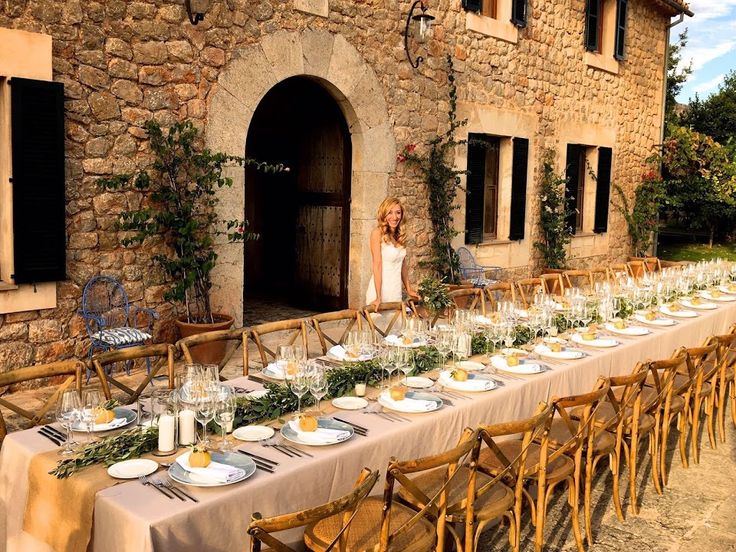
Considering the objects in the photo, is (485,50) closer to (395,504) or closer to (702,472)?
(702,472)

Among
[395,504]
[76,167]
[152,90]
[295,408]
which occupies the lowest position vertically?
[395,504]

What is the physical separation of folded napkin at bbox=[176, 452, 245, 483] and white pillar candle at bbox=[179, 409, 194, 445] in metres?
0.16

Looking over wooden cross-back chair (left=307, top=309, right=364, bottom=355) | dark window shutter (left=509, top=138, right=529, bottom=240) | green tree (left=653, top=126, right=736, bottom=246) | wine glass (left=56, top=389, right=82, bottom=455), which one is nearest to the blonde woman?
wooden cross-back chair (left=307, top=309, right=364, bottom=355)

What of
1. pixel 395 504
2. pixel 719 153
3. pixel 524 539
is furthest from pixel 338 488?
pixel 719 153

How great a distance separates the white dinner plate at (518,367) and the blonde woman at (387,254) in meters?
1.65

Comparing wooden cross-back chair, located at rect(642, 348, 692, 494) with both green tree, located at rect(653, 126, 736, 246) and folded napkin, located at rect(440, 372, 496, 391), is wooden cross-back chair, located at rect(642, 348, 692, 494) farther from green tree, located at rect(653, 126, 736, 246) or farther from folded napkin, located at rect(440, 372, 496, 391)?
green tree, located at rect(653, 126, 736, 246)

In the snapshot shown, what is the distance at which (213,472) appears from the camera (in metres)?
2.36

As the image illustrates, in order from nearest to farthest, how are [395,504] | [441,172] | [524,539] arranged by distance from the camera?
1. [395,504]
2. [524,539]
3. [441,172]

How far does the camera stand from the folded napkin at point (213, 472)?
2.31 m

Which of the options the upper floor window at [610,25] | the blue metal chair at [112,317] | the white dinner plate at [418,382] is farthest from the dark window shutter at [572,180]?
the white dinner plate at [418,382]

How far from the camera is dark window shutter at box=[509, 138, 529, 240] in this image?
977cm

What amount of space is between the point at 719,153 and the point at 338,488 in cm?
1286

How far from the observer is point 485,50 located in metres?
9.03

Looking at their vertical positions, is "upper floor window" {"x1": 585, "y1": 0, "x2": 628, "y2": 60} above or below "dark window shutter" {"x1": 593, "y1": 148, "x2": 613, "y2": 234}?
above
